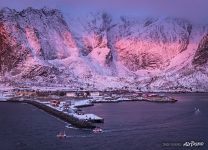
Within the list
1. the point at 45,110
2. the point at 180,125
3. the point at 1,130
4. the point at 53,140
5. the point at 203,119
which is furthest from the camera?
the point at 45,110

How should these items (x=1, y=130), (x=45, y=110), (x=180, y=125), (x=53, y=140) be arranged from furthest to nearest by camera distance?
(x=45, y=110)
(x=180, y=125)
(x=1, y=130)
(x=53, y=140)

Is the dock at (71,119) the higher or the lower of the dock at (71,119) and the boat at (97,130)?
the higher

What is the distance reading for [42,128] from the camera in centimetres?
11231

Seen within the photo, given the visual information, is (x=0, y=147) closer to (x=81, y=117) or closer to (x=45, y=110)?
(x=81, y=117)

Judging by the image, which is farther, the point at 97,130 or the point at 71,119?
the point at 71,119

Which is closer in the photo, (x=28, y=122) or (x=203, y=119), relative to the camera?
(x=28, y=122)

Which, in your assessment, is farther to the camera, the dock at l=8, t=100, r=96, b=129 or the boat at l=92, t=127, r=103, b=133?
the dock at l=8, t=100, r=96, b=129

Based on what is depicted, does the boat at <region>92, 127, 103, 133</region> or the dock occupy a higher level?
the dock

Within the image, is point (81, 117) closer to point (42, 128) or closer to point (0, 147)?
point (42, 128)

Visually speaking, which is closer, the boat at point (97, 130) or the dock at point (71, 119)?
the boat at point (97, 130)

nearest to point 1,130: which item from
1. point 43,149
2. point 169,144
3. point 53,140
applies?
point 53,140

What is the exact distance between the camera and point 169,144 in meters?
90.9

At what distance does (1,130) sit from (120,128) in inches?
973

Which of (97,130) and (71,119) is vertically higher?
(71,119)
